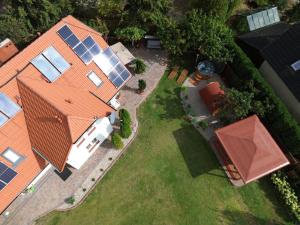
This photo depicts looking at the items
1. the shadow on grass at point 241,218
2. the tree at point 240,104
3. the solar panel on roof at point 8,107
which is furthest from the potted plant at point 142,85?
the shadow on grass at point 241,218

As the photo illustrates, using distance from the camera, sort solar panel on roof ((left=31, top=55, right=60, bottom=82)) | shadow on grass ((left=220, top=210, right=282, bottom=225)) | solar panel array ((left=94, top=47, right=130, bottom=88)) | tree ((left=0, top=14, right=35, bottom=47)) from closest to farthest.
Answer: solar panel on roof ((left=31, top=55, right=60, bottom=82)) < shadow on grass ((left=220, top=210, right=282, bottom=225)) < solar panel array ((left=94, top=47, right=130, bottom=88)) < tree ((left=0, top=14, right=35, bottom=47))

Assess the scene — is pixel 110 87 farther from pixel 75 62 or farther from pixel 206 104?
pixel 206 104

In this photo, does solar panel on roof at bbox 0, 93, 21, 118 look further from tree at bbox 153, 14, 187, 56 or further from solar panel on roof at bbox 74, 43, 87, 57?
tree at bbox 153, 14, 187, 56

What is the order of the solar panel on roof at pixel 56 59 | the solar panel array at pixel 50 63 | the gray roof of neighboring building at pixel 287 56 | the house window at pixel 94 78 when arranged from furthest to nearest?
1. the gray roof of neighboring building at pixel 287 56
2. the house window at pixel 94 78
3. the solar panel on roof at pixel 56 59
4. the solar panel array at pixel 50 63

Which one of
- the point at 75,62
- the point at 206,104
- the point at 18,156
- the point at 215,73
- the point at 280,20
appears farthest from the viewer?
the point at 280,20

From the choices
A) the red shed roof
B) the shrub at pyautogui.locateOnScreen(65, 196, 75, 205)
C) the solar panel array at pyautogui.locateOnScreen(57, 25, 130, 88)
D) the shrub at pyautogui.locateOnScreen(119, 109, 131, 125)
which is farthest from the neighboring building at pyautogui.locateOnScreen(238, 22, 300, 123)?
the shrub at pyautogui.locateOnScreen(65, 196, 75, 205)

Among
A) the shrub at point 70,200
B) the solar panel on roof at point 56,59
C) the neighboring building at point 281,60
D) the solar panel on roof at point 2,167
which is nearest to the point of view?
the solar panel on roof at point 2,167

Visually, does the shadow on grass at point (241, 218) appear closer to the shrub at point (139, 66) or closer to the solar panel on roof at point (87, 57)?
the shrub at point (139, 66)

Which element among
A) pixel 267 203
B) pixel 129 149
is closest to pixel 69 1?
pixel 129 149
